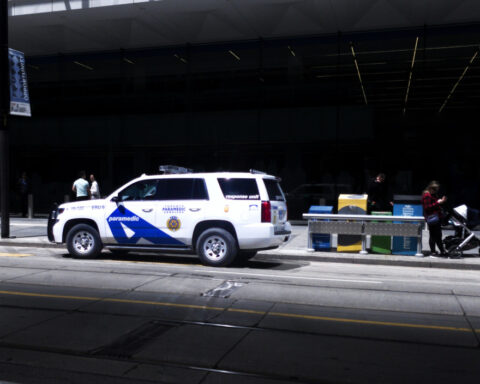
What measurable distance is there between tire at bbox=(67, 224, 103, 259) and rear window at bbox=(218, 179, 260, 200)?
3.12 metres

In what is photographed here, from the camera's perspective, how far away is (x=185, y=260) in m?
11.5

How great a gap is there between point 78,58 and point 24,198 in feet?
21.4

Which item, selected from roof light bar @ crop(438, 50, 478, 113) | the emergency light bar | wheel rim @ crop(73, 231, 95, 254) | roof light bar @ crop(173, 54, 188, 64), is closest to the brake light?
the emergency light bar

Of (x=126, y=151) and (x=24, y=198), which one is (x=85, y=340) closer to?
(x=126, y=151)

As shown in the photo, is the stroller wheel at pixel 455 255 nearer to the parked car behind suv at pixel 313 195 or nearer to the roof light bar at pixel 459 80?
the parked car behind suv at pixel 313 195

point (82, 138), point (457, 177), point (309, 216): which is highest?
point (82, 138)

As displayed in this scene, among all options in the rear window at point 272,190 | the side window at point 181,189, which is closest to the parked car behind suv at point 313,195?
the rear window at point 272,190

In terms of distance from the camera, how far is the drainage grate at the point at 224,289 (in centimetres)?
749

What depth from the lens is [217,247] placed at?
1034 cm

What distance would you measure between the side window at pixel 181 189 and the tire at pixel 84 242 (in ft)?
5.71

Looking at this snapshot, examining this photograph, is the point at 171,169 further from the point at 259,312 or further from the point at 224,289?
the point at 259,312

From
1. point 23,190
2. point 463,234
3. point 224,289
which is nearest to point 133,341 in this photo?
point 224,289

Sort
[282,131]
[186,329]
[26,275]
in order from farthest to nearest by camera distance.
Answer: [282,131], [26,275], [186,329]

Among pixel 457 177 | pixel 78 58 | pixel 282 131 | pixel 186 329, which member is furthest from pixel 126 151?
pixel 186 329
